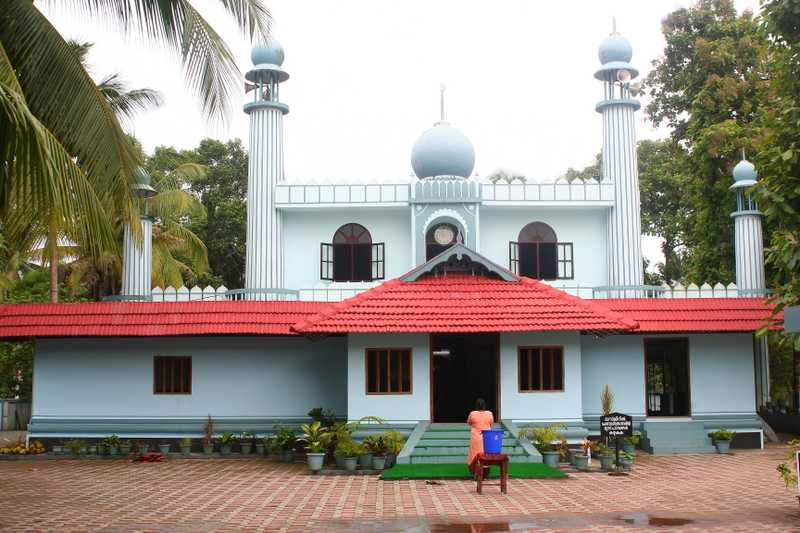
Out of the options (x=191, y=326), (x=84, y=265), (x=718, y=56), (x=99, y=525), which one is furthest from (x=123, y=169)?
(x=718, y=56)

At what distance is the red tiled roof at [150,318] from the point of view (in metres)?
18.6

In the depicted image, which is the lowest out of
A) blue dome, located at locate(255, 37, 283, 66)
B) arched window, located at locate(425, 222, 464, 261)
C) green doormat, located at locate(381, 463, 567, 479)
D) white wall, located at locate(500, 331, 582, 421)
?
green doormat, located at locate(381, 463, 567, 479)

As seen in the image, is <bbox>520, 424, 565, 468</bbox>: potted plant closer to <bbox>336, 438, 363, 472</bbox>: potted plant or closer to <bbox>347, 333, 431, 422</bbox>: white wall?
<bbox>347, 333, 431, 422</bbox>: white wall

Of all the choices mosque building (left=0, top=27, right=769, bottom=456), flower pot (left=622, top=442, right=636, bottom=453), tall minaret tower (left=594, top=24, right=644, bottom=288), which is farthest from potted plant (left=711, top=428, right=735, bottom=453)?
tall minaret tower (left=594, top=24, right=644, bottom=288)

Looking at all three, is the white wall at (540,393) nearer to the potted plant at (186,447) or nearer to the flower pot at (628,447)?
the flower pot at (628,447)

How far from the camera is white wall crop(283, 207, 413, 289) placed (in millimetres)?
23734

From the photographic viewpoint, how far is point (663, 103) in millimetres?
29609

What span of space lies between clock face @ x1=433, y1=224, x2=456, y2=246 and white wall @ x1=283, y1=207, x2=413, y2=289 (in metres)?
0.91

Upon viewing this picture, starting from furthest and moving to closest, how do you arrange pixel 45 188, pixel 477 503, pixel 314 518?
1. pixel 477 503
2. pixel 314 518
3. pixel 45 188

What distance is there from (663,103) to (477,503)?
2108 cm

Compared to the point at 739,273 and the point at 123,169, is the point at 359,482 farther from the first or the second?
the point at 739,273

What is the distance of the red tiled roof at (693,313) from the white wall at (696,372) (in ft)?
2.25

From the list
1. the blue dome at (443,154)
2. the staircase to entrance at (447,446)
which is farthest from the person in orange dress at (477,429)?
the blue dome at (443,154)

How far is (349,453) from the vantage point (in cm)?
1599
